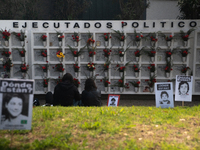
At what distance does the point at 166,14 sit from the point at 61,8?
4577 millimetres

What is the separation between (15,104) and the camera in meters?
2.92

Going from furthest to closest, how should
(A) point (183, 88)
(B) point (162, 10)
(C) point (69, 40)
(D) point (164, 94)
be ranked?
(B) point (162, 10)
(C) point (69, 40)
(A) point (183, 88)
(D) point (164, 94)

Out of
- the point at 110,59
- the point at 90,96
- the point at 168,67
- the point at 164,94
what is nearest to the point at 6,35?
the point at 110,59

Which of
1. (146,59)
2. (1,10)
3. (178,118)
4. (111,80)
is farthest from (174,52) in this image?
(1,10)

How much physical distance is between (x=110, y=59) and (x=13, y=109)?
5.25 metres

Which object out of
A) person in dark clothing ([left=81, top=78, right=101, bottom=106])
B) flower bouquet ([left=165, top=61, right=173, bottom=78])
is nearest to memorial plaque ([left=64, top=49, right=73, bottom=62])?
person in dark clothing ([left=81, top=78, right=101, bottom=106])

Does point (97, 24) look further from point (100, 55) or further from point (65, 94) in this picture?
point (65, 94)

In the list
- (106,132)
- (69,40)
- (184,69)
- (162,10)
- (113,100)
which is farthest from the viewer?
(162,10)

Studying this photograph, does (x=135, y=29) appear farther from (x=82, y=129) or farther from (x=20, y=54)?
(x=82, y=129)

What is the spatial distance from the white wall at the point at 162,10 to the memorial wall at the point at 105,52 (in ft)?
11.1

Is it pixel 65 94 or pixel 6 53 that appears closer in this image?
pixel 65 94

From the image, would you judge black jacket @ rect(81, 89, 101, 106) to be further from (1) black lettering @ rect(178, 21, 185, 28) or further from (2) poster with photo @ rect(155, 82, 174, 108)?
(1) black lettering @ rect(178, 21, 185, 28)

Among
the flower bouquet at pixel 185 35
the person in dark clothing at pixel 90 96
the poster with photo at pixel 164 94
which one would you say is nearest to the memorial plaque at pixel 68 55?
the person in dark clothing at pixel 90 96

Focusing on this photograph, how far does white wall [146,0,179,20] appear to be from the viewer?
11.0 m
